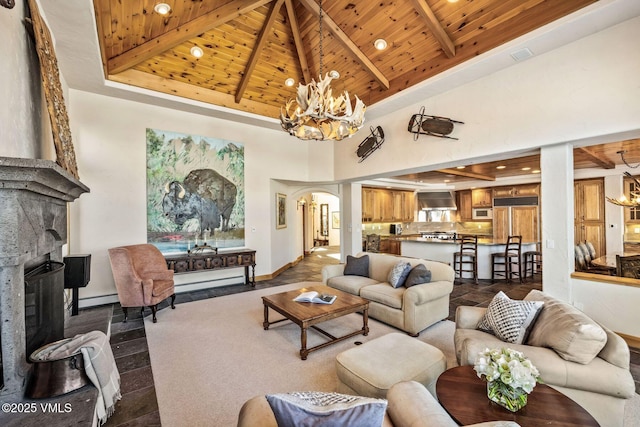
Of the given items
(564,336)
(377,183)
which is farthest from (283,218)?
(564,336)

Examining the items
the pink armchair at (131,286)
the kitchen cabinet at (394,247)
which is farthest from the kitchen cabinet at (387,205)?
the pink armchair at (131,286)

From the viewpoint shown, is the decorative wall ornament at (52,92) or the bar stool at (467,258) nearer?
the decorative wall ornament at (52,92)

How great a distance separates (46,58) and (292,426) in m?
3.67

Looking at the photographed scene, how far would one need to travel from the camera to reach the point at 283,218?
25.1 ft

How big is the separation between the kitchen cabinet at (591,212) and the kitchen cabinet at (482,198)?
2215mm

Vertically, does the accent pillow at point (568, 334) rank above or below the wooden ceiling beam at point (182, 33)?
below

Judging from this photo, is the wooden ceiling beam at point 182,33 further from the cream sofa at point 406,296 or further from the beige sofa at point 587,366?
the beige sofa at point 587,366

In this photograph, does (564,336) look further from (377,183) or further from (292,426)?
(377,183)

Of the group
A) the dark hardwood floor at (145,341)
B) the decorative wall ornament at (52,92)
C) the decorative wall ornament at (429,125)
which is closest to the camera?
the dark hardwood floor at (145,341)

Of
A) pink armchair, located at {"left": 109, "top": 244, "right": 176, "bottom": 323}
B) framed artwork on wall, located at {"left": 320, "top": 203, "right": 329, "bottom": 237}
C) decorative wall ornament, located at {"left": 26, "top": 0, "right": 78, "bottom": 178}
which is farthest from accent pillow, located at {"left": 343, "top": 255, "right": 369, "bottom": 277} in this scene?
framed artwork on wall, located at {"left": 320, "top": 203, "right": 329, "bottom": 237}

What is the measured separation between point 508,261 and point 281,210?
18.1ft

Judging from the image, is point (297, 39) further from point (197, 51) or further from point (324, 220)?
point (324, 220)

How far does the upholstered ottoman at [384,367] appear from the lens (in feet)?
6.40

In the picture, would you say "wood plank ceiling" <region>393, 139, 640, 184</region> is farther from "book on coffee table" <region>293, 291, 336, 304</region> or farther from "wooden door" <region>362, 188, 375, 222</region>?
"book on coffee table" <region>293, 291, 336, 304</region>
